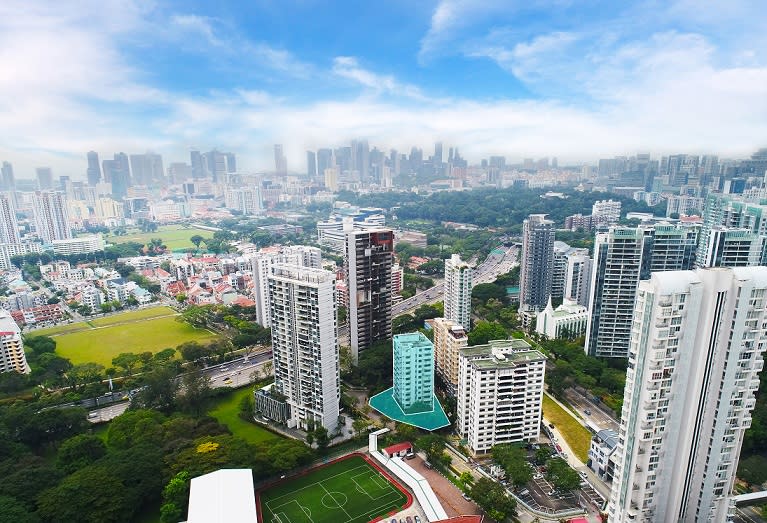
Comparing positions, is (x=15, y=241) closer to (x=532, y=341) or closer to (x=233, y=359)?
(x=233, y=359)

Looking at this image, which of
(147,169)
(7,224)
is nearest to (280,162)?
(147,169)

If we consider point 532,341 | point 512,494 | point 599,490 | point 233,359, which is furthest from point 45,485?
point 532,341

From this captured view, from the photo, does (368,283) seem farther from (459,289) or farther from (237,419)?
(237,419)

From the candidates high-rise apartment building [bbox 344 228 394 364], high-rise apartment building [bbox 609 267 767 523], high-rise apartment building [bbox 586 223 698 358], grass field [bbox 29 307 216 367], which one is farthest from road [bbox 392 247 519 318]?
high-rise apartment building [bbox 609 267 767 523]

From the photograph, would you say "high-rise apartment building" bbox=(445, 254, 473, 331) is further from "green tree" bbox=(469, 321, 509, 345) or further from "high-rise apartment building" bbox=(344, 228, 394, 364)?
"high-rise apartment building" bbox=(344, 228, 394, 364)

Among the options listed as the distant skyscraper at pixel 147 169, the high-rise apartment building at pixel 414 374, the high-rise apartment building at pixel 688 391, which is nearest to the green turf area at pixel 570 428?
the high-rise apartment building at pixel 414 374
